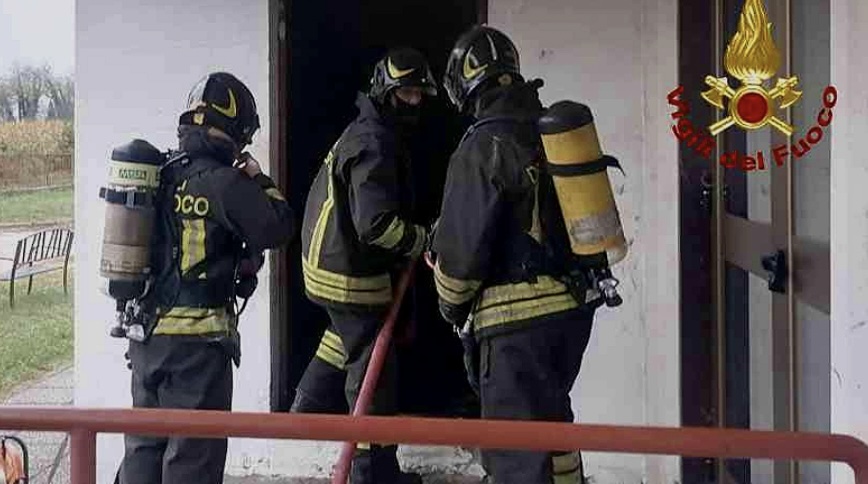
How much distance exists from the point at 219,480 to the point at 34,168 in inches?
222

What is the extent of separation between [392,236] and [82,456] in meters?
2.29

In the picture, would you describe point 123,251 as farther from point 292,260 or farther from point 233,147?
point 292,260

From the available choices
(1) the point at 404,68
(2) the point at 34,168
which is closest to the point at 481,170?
(1) the point at 404,68

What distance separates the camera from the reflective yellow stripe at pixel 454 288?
127 inches

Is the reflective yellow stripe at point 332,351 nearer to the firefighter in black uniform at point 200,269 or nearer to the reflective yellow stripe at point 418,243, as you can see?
the reflective yellow stripe at point 418,243

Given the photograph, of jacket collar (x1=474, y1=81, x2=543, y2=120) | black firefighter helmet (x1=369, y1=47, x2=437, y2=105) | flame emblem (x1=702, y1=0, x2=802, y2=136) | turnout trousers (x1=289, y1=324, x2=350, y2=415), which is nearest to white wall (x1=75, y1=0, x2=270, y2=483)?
turnout trousers (x1=289, y1=324, x2=350, y2=415)

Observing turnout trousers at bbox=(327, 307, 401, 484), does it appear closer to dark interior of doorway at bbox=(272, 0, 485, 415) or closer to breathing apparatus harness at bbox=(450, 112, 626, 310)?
dark interior of doorway at bbox=(272, 0, 485, 415)

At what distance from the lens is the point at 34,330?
30.0ft

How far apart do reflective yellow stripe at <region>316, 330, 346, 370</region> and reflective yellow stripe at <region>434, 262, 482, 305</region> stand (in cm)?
142

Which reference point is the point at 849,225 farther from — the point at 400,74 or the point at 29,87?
the point at 29,87

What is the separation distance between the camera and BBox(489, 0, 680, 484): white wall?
14.5 feet

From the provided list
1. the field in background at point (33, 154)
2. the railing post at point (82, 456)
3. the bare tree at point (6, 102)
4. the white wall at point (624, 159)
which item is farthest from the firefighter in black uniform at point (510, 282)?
the bare tree at point (6, 102)

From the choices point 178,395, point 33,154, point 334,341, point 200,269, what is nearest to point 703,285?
point 334,341

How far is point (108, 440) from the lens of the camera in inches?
197
